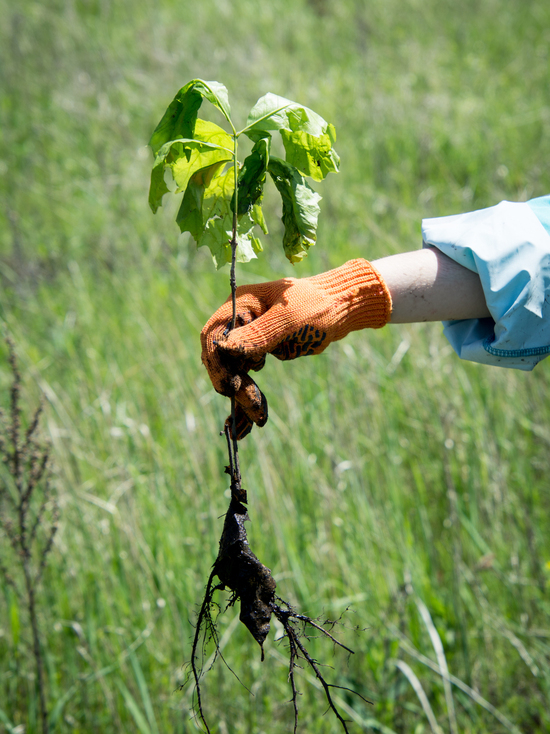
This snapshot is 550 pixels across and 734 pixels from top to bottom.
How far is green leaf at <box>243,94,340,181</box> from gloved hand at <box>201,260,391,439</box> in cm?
25

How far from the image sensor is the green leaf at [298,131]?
102 centimetres

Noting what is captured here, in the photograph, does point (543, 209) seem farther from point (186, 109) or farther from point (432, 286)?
point (186, 109)

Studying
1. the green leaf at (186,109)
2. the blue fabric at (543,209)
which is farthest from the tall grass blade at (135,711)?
the blue fabric at (543,209)

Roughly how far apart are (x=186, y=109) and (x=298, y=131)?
0.70 feet

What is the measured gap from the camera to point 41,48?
5809mm

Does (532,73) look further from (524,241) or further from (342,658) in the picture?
(342,658)

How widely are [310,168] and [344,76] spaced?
16.5 ft

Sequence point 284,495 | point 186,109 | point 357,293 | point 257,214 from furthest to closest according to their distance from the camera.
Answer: point 284,495
point 357,293
point 257,214
point 186,109

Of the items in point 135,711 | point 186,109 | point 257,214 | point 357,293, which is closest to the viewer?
point 186,109

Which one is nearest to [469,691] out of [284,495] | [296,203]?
[284,495]

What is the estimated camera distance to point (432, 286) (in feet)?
4.07

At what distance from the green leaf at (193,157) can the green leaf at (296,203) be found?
0.11m

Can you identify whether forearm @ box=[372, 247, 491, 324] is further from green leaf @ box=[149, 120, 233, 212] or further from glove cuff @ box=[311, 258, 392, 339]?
green leaf @ box=[149, 120, 233, 212]

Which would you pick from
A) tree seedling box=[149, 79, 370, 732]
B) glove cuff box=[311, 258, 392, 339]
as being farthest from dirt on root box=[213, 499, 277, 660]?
glove cuff box=[311, 258, 392, 339]
